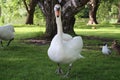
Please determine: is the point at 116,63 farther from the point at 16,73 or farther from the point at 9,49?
the point at 9,49

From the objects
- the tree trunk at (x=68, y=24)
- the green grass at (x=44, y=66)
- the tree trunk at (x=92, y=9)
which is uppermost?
the green grass at (x=44, y=66)

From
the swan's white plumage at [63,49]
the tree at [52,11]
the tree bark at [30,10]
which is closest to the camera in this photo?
the swan's white plumage at [63,49]

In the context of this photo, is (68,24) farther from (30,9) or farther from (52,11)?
(30,9)

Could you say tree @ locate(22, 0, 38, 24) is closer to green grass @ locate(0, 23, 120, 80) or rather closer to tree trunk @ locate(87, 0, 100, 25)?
tree trunk @ locate(87, 0, 100, 25)

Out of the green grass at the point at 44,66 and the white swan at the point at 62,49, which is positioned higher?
the white swan at the point at 62,49

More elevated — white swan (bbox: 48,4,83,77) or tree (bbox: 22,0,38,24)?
white swan (bbox: 48,4,83,77)

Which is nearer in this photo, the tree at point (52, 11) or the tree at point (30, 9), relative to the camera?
the tree at point (52, 11)

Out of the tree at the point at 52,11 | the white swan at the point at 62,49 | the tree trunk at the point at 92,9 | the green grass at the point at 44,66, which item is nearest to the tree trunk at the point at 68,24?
the tree at the point at 52,11

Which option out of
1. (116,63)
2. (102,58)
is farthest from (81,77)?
(102,58)

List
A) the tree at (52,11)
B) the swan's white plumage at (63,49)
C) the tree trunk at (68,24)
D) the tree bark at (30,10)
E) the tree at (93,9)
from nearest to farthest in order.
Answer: the swan's white plumage at (63,49) → the tree at (52,11) → the tree trunk at (68,24) → the tree bark at (30,10) → the tree at (93,9)

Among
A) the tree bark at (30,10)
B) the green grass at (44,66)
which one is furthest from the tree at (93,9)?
the green grass at (44,66)

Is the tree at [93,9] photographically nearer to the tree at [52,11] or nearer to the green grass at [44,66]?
the tree at [52,11]

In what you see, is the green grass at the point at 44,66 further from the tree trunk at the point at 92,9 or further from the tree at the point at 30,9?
the tree trunk at the point at 92,9

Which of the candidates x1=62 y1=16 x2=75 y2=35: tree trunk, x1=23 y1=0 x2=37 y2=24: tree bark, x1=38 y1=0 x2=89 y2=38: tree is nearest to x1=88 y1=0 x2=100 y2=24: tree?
x1=23 y1=0 x2=37 y2=24: tree bark
